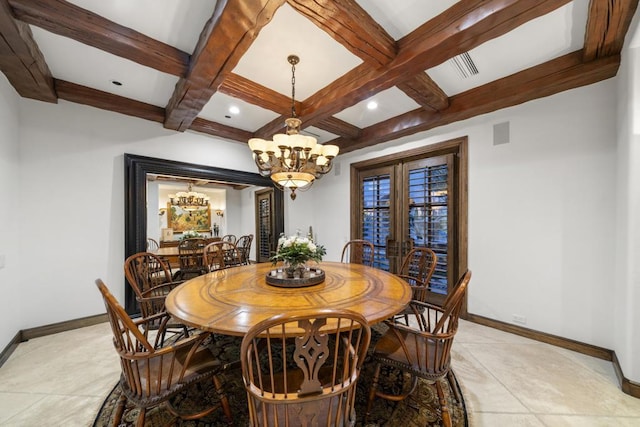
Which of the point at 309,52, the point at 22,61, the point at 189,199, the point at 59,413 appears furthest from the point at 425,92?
the point at 189,199

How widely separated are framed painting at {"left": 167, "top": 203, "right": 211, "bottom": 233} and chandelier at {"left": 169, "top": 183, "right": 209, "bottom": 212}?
0.16 meters

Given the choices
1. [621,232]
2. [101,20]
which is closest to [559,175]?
[621,232]

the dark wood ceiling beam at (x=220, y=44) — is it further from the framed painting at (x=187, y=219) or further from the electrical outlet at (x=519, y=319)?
the framed painting at (x=187, y=219)

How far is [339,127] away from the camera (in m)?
3.95

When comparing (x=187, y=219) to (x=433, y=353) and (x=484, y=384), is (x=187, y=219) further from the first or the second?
(x=484, y=384)

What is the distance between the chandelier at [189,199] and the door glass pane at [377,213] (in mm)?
5524

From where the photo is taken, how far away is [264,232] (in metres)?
6.43

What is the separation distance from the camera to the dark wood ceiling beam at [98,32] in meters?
1.67

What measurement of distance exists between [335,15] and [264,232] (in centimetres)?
534

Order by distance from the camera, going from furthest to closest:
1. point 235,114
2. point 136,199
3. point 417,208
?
point 417,208 < point 235,114 < point 136,199

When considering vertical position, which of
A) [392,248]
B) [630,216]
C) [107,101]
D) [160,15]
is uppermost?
[160,15]

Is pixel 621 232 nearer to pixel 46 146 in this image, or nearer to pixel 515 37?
pixel 515 37

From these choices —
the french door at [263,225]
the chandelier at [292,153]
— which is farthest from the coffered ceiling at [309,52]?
the french door at [263,225]

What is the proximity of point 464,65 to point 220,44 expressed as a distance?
2322 mm
